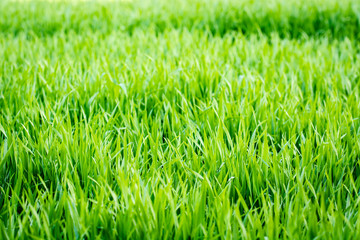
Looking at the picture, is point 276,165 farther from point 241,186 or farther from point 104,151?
point 104,151

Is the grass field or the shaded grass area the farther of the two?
the shaded grass area

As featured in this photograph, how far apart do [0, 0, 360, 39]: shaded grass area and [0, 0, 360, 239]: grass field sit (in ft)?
0.69

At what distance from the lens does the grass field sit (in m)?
0.88

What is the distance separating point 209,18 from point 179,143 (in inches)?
119

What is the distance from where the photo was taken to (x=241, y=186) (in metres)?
1.10

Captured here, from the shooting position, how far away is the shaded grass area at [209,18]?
3.80 meters

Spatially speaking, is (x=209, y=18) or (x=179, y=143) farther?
(x=209, y=18)

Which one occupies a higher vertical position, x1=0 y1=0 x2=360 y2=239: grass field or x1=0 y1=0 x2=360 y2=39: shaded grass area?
x1=0 y1=0 x2=360 y2=39: shaded grass area

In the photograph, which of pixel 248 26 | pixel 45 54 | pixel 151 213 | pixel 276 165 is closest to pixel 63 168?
pixel 151 213

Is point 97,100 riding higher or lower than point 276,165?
higher

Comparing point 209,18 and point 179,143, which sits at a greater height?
point 209,18

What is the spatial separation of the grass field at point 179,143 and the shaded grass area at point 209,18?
8.2 inches

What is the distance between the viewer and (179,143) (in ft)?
4.20

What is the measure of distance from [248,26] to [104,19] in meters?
1.66
